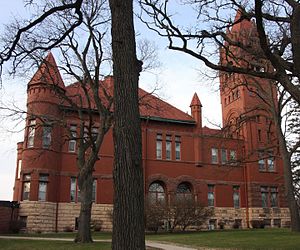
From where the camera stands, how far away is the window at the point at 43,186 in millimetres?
32531

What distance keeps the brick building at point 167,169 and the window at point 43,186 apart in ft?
0.26

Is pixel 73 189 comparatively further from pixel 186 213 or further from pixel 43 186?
pixel 186 213

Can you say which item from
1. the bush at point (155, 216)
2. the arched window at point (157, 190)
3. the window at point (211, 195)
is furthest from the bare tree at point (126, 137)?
the window at point (211, 195)

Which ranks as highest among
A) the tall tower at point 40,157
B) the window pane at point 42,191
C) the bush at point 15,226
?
the tall tower at point 40,157

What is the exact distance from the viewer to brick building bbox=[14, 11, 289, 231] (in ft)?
107

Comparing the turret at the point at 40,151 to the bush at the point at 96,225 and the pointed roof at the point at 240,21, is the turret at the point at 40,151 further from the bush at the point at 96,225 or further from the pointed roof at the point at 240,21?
the pointed roof at the point at 240,21

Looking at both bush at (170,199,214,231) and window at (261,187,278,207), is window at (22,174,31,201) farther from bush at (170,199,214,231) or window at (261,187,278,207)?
window at (261,187,278,207)

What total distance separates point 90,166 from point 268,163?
91.5 ft

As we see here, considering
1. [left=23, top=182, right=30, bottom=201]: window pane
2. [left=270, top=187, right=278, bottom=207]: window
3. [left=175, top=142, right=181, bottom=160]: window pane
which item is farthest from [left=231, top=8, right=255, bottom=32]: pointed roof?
[left=270, top=187, right=278, bottom=207]: window

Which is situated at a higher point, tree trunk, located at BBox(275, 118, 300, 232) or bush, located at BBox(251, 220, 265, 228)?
tree trunk, located at BBox(275, 118, 300, 232)

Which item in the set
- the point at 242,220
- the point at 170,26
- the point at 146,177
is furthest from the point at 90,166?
the point at 242,220

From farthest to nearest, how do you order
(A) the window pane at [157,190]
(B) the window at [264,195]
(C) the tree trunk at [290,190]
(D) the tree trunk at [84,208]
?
(B) the window at [264,195], (A) the window pane at [157,190], (C) the tree trunk at [290,190], (D) the tree trunk at [84,208]

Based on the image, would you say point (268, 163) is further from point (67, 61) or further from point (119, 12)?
point (119, 12)

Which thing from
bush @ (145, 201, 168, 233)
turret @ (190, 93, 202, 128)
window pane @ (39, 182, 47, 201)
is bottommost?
bush @ (145, 201, 168, 233)
